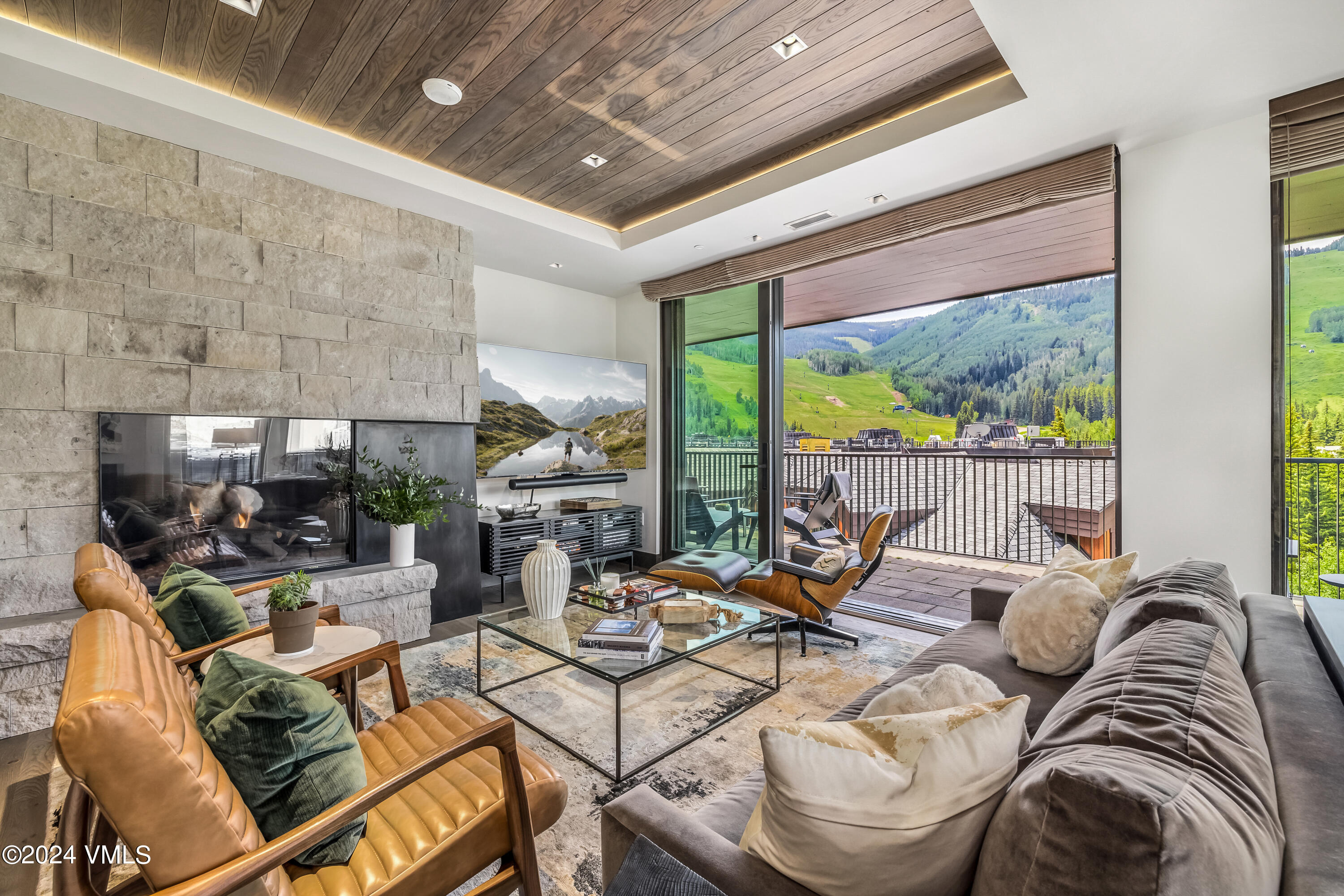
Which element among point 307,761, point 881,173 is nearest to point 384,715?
point 307,761

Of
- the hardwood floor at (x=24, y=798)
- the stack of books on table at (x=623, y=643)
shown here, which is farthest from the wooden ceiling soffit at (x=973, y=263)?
the hardwood floor at (x=24, y=798)

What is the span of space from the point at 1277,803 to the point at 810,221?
3427 mm

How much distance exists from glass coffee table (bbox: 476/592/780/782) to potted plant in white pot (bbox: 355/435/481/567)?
0.87 metres

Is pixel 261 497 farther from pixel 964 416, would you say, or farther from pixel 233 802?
pixel 964 416

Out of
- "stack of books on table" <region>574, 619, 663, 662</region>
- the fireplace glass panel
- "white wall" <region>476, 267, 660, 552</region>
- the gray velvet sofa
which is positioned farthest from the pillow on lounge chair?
"white wall" <region>476, 267, 660, 552</region>

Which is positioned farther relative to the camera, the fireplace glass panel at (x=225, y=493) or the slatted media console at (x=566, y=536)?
the slatted media console at (x=566, y=536)

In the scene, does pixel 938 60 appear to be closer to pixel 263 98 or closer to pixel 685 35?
pixel 685 35

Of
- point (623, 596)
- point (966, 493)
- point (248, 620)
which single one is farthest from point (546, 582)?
point (966, 493)

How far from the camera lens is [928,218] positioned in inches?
131

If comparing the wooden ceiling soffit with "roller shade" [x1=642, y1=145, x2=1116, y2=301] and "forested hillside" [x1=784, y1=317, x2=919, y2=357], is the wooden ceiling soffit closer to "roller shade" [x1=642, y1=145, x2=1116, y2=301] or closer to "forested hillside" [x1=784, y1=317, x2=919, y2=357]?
"roller shade" [x1=642, y1=145, x2=1116, y2=301]

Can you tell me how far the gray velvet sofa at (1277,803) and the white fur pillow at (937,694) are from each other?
0.14 m

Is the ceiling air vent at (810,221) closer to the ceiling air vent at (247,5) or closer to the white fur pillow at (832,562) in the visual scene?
the white fur pillow at (832,562)

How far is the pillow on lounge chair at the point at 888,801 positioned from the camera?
784 mm

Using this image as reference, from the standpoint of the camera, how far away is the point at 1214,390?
2.56 metres
